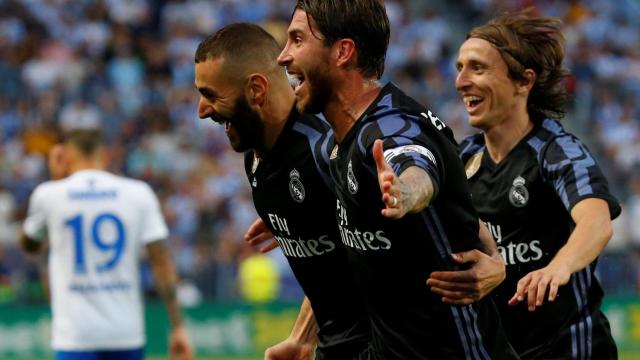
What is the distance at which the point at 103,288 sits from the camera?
8312mm

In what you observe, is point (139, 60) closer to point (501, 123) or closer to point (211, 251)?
point (211, 251)

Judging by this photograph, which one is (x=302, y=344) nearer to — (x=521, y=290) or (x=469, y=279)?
(x=521, y=290)

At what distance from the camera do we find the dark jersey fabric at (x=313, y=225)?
210 inches

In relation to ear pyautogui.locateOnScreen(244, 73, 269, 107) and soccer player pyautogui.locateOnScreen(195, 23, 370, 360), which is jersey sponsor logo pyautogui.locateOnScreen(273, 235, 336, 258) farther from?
ear pyautogui.locateOnScreen(244, 73, 269, 107)

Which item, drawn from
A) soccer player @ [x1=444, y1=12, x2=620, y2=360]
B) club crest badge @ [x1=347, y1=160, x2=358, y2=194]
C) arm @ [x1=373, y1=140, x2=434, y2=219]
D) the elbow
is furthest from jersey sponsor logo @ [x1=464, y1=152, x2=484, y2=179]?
arm @ [x1=373, y1=140, x2=434, y2=219]

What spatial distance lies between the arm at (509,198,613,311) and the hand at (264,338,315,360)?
111 centimetres

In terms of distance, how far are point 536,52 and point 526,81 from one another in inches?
6.0

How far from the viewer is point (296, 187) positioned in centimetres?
538

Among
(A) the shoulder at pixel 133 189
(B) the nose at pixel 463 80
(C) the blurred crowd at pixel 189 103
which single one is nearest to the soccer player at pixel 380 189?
(B) the nose at pixel 463 80

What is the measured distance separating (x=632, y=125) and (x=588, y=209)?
16.5m

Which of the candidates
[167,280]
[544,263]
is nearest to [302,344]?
[544,263]

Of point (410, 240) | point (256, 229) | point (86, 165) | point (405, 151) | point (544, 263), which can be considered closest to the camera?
point (405, 151)

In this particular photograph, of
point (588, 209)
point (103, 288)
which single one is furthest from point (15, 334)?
point (588, 209)

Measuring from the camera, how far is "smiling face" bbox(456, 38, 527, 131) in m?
6.20
